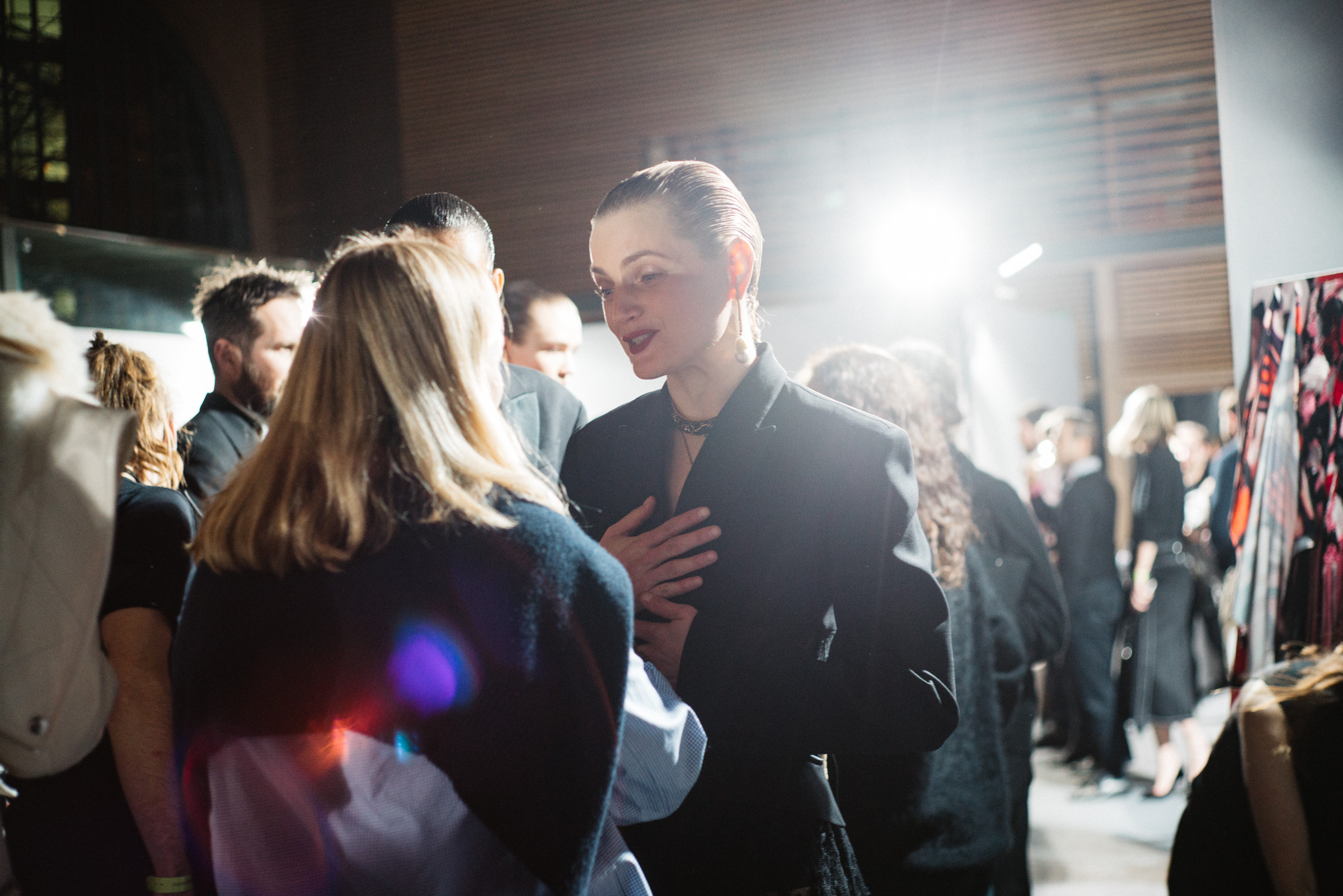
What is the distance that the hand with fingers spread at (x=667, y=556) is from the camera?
4.26 feet

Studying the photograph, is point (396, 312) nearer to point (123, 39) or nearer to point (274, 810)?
point (274, 810)

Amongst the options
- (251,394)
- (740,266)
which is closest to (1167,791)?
(740,266)

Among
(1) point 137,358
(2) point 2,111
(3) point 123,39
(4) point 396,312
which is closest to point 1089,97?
(4) point 396,312

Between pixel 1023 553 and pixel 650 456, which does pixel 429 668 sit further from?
pixel 1023 553

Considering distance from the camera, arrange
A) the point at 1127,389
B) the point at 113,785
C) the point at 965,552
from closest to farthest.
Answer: the point at 113,785 → the point at 965,552 → the point at 1127,389

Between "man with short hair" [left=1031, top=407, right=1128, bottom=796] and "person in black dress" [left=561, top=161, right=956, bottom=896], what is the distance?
10.2ft

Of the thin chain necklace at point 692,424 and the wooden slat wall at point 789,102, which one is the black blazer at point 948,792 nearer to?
the thin chain necklace at point 692,424

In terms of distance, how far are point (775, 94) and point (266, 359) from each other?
1198mm

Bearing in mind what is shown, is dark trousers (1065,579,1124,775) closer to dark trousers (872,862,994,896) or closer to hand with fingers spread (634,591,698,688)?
dark trousers (872,862,994,896)

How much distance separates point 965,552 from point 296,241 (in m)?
1.66

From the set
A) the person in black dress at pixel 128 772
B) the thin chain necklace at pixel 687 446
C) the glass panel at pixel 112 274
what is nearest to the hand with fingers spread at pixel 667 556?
the thin chain necklace at pixel 687 446

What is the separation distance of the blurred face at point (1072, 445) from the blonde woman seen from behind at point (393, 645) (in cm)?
380

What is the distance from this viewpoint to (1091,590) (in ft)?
13.9

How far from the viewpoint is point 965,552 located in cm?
207
